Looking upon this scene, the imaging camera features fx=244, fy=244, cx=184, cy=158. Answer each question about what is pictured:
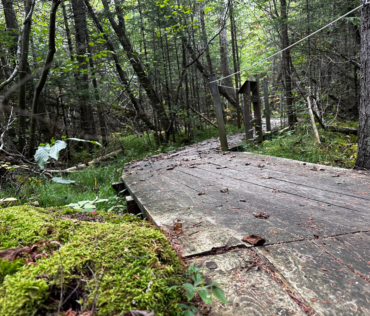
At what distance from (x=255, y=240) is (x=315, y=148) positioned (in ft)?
15.4

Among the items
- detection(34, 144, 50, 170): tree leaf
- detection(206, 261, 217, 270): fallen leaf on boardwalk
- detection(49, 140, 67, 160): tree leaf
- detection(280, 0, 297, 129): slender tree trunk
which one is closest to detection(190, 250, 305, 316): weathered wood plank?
detection(206, 261, 217, 270): fallen leaf on boardwalk

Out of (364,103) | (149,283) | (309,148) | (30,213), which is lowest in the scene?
(309,148)

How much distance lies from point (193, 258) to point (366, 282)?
0.85 metres

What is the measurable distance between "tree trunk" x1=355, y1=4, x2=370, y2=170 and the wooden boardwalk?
0.52 m

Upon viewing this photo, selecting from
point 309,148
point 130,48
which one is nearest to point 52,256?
point 309,148

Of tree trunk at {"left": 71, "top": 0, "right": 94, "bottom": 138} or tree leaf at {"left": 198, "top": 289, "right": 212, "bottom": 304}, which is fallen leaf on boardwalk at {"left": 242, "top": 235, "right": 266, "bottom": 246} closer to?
tree leaf at {"left": 198, "top": 289, "right": 212, "bottom": 304}

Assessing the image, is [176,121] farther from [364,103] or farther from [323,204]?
[323,204]

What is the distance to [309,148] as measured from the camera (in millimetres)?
5531

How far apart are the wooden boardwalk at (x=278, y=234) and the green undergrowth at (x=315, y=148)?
1805 millimetres

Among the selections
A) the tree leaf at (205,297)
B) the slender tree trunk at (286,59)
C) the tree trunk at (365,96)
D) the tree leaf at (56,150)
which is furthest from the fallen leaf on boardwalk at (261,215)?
the slender tree trunk at (286,59)

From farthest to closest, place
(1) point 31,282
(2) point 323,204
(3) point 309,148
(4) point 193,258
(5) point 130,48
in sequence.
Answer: (5) point 130,48 → (3) point 309,148 → (2) point 323,204 → (4) point 193,258 → (1) point 31,282

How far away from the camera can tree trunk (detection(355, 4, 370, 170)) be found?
3318mm

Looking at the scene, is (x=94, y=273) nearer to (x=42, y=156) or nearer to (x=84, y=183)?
(x=42, y=156)

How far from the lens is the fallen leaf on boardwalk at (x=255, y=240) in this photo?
1515mm
